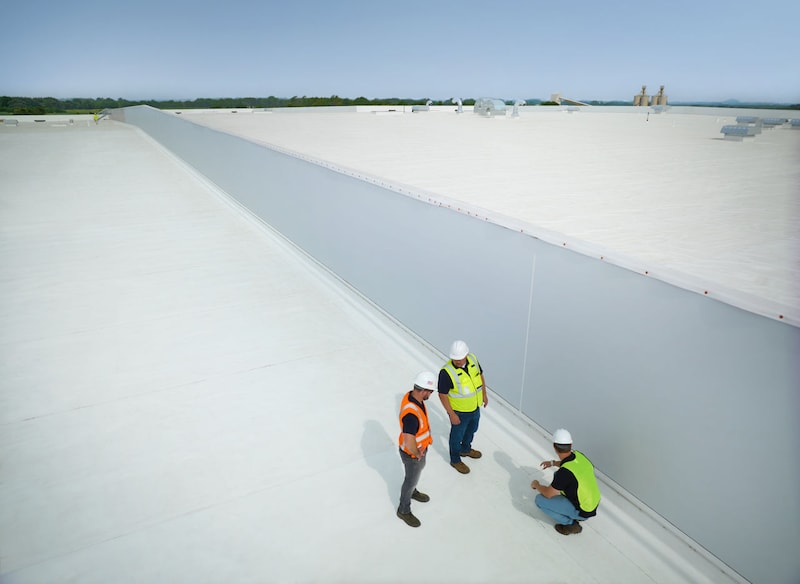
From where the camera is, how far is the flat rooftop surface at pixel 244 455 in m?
3.86

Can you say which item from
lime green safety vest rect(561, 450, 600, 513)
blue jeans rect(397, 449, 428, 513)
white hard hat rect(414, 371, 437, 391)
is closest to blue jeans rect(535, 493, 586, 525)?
lime green safety vest rect(561, 450, 600, 513)

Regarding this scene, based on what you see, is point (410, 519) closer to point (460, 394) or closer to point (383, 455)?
point (383, 455)

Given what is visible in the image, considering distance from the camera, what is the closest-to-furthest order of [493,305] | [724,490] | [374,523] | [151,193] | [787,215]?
[724,490] < [374,523] < [493,305] < [787,215] < [151,193]

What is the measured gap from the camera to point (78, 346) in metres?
7.27

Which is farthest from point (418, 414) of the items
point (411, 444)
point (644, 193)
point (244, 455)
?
point (644, 193)

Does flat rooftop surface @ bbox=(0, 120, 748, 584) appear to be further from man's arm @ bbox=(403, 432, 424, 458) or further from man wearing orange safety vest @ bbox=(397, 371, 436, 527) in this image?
man's arm @ bbox=(403, 432, 424, 458)

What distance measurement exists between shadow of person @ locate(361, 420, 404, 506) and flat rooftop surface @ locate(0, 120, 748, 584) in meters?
0.02

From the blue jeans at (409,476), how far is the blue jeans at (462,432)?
2.39 feet

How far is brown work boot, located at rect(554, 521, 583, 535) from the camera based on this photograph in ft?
13.5

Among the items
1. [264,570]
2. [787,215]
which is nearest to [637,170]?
[787,215]

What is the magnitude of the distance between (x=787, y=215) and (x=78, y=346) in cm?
1144

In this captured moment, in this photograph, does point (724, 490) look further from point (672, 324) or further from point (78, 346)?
point (78, 346)

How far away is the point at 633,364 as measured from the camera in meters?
4.12

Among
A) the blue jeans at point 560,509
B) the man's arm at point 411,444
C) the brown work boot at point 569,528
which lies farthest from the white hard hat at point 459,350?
the brown work boot at point 569,528
